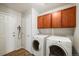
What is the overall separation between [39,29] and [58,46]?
338 mm

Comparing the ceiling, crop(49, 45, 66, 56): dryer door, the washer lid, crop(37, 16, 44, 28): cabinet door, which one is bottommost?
crop(49, 45, 66, 56): dryer door

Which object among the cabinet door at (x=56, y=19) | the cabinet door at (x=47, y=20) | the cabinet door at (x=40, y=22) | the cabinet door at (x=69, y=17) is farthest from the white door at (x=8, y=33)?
the cabinet door at (x=69, y=17)

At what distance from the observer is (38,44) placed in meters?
1.18

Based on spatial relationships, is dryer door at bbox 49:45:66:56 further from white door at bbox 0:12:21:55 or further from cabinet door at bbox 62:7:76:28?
white door at bbox 0:12:21:55

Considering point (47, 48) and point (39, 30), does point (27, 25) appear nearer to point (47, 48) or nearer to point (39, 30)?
point (39, 30)

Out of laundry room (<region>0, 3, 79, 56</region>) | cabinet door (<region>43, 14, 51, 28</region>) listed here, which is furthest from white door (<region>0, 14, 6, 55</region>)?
cabinet door (<region>43, 14, 51, 28</region>)

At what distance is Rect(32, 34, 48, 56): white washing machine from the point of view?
1.13 m

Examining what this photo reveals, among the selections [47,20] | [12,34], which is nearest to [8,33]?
[12,34]

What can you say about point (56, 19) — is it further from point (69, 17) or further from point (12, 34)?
point (12, 34)

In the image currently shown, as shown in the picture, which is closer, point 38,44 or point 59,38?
point 59,38

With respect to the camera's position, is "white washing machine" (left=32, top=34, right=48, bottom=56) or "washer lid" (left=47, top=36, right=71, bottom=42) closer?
"washer lid" (left=47, top=36, right=71, bottom=42)

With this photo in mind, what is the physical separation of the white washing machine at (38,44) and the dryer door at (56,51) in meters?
0.10

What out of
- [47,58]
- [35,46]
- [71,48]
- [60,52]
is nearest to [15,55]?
[35,46]

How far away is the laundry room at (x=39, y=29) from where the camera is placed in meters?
1.03
